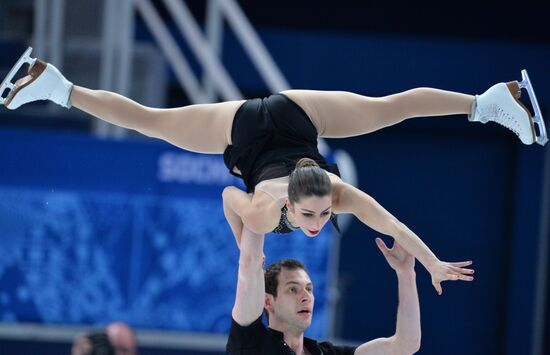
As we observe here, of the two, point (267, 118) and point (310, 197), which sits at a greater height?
point (267, 118)

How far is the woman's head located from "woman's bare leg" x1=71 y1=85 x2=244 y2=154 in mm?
656

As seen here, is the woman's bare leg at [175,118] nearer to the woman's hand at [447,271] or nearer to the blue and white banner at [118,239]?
the woman's hand at [447,271]

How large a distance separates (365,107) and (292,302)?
0.99 metres

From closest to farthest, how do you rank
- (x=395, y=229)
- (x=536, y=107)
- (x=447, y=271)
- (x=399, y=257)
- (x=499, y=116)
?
(x=447, y=271)
(x=395, y=229)
(x=399, y=257)
(x=536, y=107)
(x=499, y=116)

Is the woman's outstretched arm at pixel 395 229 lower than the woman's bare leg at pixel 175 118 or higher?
lower

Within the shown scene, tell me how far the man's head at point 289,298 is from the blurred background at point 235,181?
2703mm

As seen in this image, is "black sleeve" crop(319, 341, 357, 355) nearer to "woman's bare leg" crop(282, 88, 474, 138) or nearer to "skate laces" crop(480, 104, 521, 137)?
"woman's bare leg" crop(282, 88, 474, 138)

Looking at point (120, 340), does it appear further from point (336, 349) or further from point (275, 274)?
point (336, 349)

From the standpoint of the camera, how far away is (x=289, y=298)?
16.5 feet

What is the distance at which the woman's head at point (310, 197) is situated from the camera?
14.5 feet

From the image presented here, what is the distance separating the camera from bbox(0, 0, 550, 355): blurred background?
784cm

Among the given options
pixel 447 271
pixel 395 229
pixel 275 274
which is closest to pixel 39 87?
pixel 275 274

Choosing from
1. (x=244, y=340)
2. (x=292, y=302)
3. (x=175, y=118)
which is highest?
(x=175, y=118)

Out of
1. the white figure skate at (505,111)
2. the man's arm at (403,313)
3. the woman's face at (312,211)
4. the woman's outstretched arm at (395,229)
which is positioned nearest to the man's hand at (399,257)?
the man's arm at (403,313)
